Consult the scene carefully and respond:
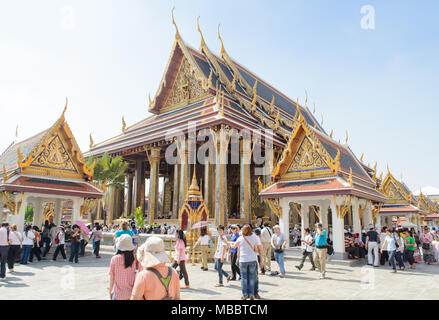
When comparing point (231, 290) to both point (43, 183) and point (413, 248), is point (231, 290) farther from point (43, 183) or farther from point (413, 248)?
point (43, 183)

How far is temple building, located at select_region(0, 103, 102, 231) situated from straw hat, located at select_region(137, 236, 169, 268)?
8.74 metres

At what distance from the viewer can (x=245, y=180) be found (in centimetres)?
1686

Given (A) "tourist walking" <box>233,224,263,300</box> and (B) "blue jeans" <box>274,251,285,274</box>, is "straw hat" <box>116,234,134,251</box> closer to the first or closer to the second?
(A) "tourist walking" <box>233,224,263,300</box>

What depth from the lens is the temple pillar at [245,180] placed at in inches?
649

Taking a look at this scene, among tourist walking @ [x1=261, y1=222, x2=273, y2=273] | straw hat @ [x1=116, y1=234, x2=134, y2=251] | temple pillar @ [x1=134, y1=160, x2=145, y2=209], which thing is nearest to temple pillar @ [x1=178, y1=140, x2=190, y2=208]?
temple pillar @ [x1=134, y1=160, x2=145, y2=209]

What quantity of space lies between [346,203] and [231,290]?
503 centimetres

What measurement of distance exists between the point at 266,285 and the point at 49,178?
8.15m

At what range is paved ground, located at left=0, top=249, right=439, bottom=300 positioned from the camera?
5.42 metres

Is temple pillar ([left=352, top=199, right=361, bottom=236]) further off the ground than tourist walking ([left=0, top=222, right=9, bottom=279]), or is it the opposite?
temple pillar ([left=352, top=199, right=361, bottom=236])

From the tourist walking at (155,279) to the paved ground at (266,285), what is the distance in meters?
3.04

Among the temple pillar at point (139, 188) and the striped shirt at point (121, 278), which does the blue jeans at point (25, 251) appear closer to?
the striped shirt at point (121, 278)

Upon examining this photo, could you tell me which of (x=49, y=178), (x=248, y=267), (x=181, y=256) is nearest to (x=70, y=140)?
(x=49, y=178)

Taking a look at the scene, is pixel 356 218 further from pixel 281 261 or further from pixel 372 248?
pixel 281 261
